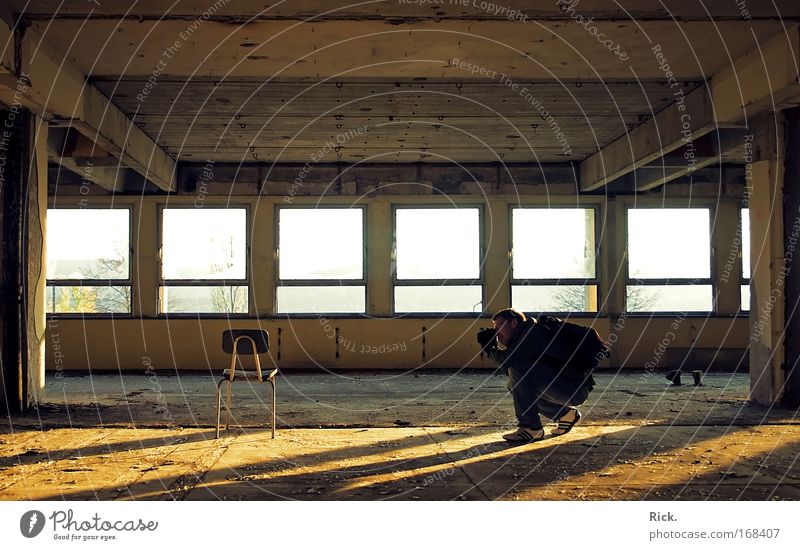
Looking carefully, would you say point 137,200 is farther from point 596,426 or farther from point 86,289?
point 596,426

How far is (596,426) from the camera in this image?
582 cm

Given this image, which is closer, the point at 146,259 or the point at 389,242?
the point at 146,259

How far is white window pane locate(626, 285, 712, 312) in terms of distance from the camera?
1108 cm

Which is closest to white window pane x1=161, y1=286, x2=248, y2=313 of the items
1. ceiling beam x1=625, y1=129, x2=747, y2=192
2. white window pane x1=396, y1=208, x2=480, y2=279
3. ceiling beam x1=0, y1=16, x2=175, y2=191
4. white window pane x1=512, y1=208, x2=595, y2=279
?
white window pane x1=396, y1=208, x2=480, y2=279

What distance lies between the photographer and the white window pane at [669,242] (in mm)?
11172

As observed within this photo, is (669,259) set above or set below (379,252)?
below

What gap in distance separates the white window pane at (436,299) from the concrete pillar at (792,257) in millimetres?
4787

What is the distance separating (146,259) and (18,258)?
4.45 metres

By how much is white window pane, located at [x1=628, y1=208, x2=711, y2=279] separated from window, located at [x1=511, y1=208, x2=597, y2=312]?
1.96 feet

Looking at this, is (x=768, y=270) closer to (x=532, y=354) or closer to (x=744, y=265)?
(x=532, y=354)

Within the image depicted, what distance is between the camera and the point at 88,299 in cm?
1079

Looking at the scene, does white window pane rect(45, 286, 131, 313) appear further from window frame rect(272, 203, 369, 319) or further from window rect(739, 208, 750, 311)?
window rect(739, 208, 750, 311)

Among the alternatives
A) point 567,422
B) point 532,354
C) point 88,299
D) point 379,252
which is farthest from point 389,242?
point 532,354

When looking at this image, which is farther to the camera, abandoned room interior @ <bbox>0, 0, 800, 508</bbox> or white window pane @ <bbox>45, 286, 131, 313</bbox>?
white window pane @ <bbox>45, 286, 131, 313</bbox>
